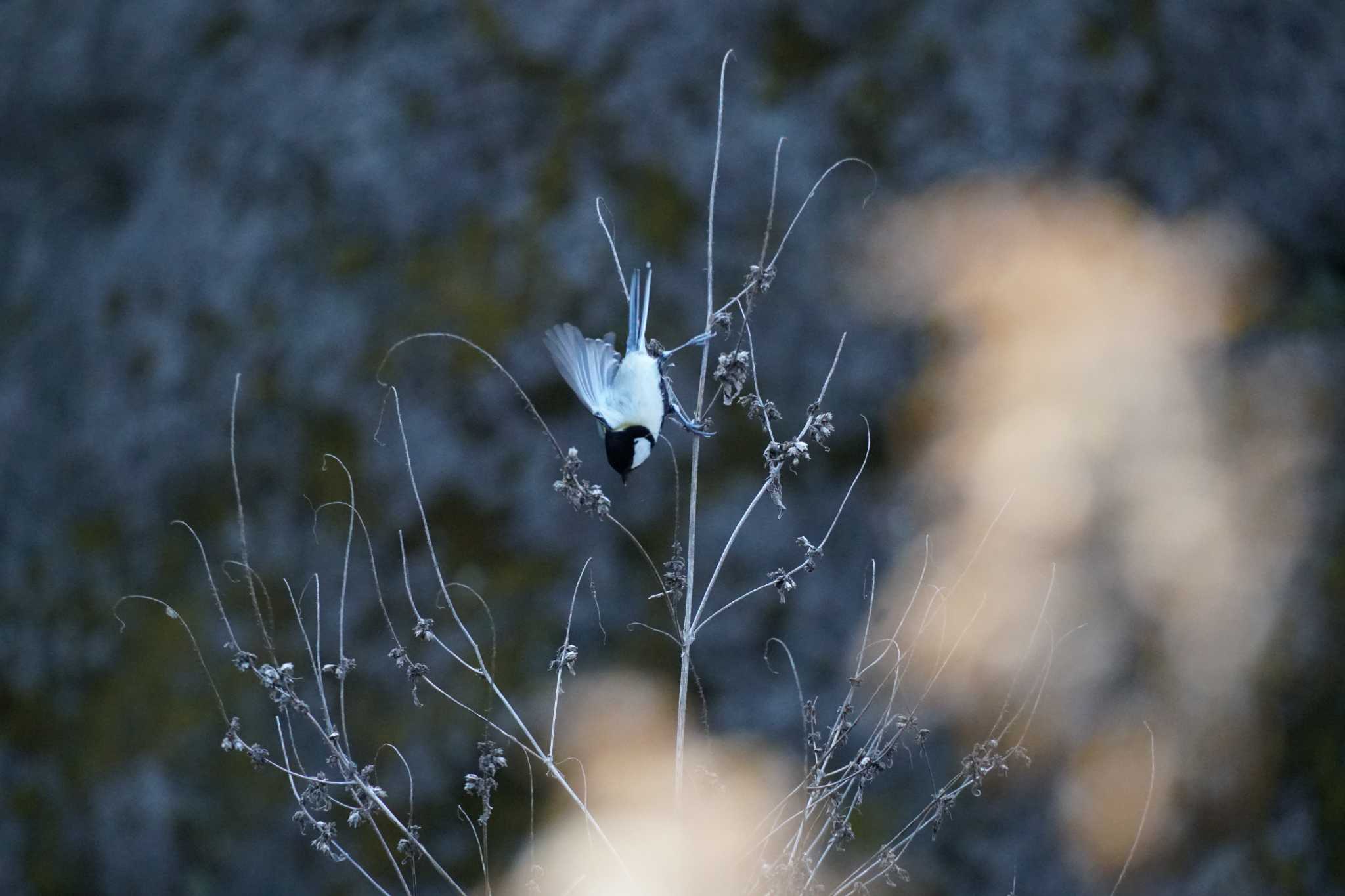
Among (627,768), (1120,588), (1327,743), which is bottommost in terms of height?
(627,768)

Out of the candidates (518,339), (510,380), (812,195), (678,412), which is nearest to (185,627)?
(510,380)

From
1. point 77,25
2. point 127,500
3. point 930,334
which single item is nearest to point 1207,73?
point 930,334

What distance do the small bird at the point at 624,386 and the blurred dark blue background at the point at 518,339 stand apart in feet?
5.40

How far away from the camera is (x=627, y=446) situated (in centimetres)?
235

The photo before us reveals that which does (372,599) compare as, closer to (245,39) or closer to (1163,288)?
(245,39)

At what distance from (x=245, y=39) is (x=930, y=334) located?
2.86m

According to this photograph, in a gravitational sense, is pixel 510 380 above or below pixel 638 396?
above

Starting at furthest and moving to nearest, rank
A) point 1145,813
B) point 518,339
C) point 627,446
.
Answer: point 518,339, point 627,446, point 1145,813

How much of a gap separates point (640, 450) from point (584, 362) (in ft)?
0.91

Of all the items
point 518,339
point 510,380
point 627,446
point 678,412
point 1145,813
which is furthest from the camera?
point 518,339

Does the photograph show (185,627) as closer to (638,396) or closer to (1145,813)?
(638,396)

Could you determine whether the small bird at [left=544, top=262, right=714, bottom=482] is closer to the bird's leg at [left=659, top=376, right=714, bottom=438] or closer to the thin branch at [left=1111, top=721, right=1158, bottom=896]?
the bird's leg at [left=659, top=376, right=714, bottom=438]

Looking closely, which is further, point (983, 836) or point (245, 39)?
point (245, 39)

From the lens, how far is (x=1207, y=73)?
4223 millimetres
